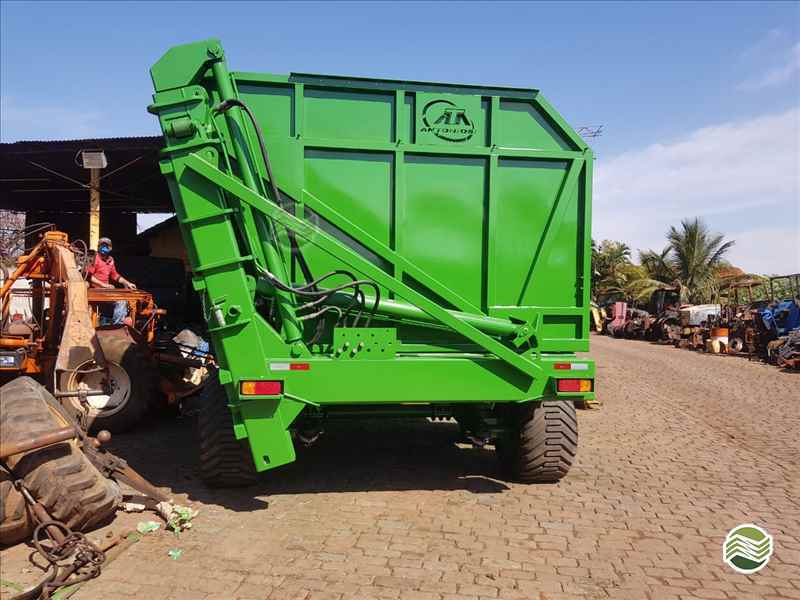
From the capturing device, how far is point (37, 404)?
395cm

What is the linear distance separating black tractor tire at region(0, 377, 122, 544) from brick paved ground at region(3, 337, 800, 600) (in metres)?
0.31

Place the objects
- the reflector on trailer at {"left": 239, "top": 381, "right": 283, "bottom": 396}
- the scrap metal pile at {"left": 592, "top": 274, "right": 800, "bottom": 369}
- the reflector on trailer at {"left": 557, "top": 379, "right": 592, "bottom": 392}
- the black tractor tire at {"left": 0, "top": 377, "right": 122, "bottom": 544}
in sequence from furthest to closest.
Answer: the scrap metal pile at {"left": 592, "top": 274, "right": 800, "bottom": 369} → the reflector on trailer at {"left": 557, "top": 379, "right": 592, "bottom": 392} → the reflector on trailer at {"left": 239, "top": 381, "right": 283, "bottom": 396} → the black tractor tire at {"left": 0, "top": 377, "right": 122, "bottom": 544}

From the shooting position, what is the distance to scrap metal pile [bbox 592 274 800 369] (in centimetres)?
1735

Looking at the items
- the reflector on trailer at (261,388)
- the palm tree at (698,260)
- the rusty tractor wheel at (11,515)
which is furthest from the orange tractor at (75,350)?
the palm tree at (698,260)

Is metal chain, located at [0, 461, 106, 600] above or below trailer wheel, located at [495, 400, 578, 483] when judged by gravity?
below

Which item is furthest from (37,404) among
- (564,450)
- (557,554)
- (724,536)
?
(724,536)

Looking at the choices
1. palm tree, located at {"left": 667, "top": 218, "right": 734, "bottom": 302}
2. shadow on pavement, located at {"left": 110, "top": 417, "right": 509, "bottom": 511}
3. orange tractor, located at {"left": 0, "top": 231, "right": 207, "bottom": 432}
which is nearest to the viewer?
shadow on pavement, located at {"left": 110, "top": 417, "right": 509, "bottom": 511}

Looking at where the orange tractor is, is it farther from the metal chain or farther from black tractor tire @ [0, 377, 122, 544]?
the metal chain

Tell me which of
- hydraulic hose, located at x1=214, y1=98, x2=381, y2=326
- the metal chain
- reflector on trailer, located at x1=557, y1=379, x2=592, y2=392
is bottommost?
the metal chain

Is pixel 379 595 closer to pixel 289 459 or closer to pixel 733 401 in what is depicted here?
pixel 289 459

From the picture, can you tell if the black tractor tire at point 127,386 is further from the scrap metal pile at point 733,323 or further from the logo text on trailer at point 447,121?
the scrap metal pile at point 733,323

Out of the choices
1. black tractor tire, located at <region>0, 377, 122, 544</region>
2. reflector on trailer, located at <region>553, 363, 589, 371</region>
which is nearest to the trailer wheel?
reflector on trailer, located at <region>553, 363, 589, 371</region>

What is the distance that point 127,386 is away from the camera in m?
6.82

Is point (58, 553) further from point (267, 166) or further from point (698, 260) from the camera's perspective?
point (698, 260)
